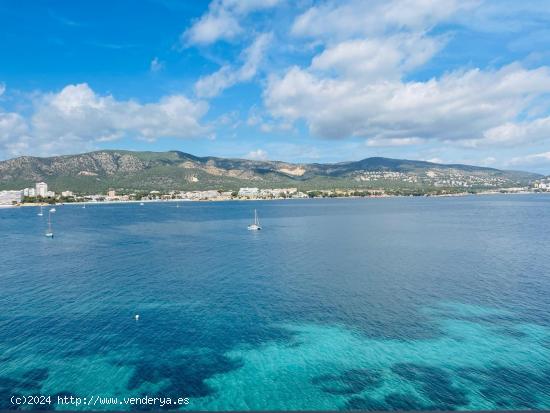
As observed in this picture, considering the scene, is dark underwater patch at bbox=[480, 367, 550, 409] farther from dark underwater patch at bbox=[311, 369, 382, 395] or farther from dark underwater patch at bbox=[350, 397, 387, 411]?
dark underwater patch at bbox=[350, 397, 387, 411]

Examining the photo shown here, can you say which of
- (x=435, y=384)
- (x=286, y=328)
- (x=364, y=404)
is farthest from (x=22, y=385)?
(x=435, y=384)

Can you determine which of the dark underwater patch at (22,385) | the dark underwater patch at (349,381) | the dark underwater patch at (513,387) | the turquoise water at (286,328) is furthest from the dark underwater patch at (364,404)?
the dark underwater patch at (22,385)

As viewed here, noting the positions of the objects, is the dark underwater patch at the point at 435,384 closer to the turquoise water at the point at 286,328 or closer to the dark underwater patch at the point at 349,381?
the turquoise water at the point at 286,328

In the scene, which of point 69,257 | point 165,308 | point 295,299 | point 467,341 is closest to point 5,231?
point 69,257

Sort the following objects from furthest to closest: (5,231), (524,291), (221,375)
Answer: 1. (5,231)
2. (524,291)
3. (221,375)

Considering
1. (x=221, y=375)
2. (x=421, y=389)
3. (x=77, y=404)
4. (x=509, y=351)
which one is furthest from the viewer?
(x=509, y=351)

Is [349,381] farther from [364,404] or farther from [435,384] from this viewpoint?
[435,384]

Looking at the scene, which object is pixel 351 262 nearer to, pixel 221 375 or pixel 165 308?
pixel 165 308
